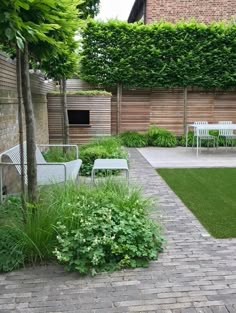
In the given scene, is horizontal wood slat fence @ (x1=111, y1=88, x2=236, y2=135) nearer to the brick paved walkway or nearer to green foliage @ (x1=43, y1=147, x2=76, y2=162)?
green foliage @ (x1=43, y1=147, x2=76, y2=162)

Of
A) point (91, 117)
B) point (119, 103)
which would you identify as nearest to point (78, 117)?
point (91, 117)

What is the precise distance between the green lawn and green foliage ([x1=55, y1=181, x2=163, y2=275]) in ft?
3.14

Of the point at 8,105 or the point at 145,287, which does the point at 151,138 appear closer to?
the point at 8,105

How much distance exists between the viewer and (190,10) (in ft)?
43.5

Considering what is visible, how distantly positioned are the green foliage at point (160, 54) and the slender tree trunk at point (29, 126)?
26.0ft

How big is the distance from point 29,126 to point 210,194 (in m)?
3.25

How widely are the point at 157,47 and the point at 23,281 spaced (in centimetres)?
954

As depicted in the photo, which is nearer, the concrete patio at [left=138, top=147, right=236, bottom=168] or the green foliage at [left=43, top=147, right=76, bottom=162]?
the green foliage at [left=43, top=147, right=76, bottom=162]

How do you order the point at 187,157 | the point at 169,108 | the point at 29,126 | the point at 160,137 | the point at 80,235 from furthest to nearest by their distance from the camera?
the point at 169,108 → the point at 160,137 → the point at 187,157 → the point at 29,126 → the point at 80,235

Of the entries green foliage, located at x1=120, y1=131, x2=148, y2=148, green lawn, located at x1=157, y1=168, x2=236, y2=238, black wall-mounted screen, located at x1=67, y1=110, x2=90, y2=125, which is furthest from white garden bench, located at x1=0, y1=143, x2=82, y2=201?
green foliage, located at x1=120, y1=131, x2=148, y2=148

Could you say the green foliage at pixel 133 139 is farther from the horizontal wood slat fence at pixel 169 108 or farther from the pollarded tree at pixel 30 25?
the pollarded tree at pixel 30 25

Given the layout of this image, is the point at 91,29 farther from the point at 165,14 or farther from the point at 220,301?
the point at 220,301

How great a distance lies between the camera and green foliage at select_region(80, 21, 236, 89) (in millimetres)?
10859

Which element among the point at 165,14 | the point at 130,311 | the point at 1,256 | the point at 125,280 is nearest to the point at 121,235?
the point at 125,280
